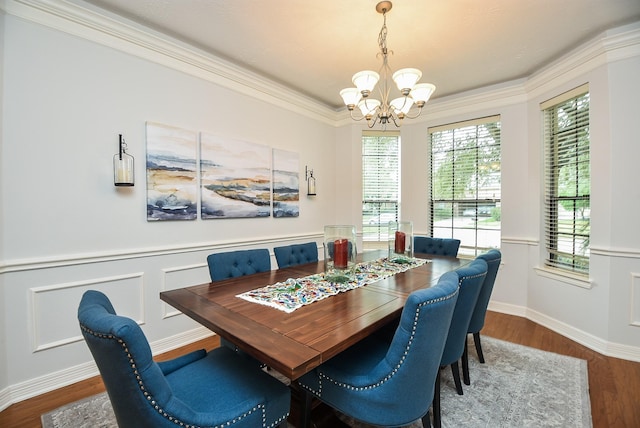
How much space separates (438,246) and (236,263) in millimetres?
2332

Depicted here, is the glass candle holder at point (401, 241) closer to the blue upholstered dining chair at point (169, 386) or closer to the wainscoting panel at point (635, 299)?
the blue upholstered dining chair at point (169, 386)

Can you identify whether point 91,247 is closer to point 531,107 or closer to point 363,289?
point 363,289

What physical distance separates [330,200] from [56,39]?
346 centimetres

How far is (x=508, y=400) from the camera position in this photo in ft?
6.48

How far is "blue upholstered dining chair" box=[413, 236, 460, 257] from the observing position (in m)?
3.29

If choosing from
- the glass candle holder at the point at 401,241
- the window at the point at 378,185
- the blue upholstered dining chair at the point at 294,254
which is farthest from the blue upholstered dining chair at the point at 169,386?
the window at the point at 378,185

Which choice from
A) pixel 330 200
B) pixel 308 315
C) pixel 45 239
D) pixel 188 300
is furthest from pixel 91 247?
pixel 330 200

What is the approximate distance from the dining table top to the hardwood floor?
84cm

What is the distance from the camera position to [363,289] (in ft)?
6.09

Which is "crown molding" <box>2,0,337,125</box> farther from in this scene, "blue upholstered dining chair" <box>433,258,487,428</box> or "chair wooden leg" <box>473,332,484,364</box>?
"chair wooden leg" <box>473,332,484,364</box>

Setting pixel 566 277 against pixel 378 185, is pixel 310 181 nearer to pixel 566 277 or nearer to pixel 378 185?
pixel 378 185

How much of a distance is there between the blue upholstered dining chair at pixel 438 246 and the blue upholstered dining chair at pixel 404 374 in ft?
6.81

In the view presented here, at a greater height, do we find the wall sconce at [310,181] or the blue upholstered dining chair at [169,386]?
the wall sconce at [310,181]

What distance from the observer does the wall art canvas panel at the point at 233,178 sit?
300 centimetres
